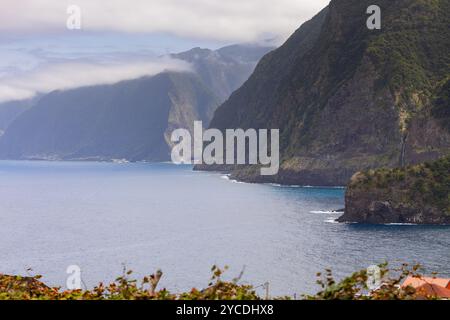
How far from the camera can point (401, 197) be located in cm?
17425

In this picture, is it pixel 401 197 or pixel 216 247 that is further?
pixel 401 197

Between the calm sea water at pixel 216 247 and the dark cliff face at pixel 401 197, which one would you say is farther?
the dark cliff face at pixel 401 197

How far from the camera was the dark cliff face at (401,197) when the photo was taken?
169 meters

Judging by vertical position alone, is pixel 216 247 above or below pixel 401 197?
below

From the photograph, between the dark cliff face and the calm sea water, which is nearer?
the calm sea water

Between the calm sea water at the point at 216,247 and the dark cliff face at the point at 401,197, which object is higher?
the dark cliff face at the point at 401,197

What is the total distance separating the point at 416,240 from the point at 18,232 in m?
94.1

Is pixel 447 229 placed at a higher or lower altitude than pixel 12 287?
lower

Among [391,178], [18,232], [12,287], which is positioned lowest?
[18,232]

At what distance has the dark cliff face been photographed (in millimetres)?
169125

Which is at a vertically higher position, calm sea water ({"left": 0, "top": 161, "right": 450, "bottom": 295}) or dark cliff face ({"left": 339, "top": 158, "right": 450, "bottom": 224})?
dark cliff face ({"left": 339, "top": 158, "right": 450, "bottom": 224})

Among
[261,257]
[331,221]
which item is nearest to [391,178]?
[331,221]

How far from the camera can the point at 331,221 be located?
167500mm
